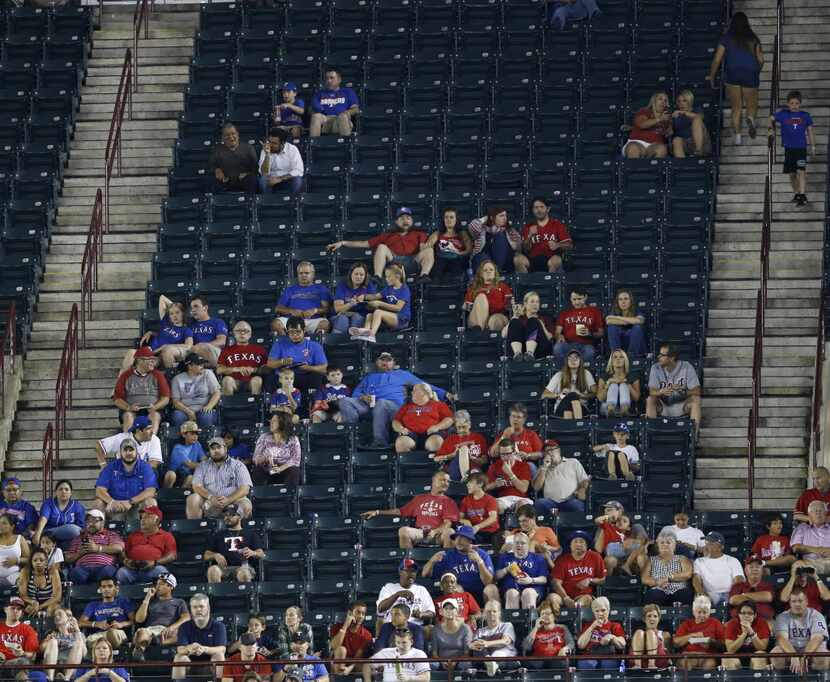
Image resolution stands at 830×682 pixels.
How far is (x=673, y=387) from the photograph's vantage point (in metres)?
28.3

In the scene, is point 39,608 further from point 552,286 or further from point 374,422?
point 552,286

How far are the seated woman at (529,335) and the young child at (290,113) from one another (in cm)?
515

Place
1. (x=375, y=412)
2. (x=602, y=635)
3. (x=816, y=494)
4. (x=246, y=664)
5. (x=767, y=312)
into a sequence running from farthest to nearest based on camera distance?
(x=767, y=312)
(x=375, y=412)
(x=816, y=494)
(x=602, y=635)
(x=246, y=664)

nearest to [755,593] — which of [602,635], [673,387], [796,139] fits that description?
[602,635]

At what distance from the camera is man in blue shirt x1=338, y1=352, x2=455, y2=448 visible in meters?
28.2

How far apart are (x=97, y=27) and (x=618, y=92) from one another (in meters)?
7.77

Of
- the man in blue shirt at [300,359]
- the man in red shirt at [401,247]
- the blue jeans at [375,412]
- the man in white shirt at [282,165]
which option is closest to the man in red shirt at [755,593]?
the blue jeans at [375,412]

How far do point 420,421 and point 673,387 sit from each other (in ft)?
9.31

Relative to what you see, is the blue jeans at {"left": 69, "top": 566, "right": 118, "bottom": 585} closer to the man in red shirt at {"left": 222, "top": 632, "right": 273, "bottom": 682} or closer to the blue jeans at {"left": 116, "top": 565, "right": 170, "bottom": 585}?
the blue jeans at {"left": 116, "top": 565, "right": 170, "bottom": 585}

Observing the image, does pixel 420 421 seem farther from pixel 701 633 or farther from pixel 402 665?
pixel 701 633

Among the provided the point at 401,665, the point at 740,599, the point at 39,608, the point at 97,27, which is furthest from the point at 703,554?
the point at 97,27

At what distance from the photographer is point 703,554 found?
26.1 metres

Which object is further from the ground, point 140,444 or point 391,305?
point 391,305

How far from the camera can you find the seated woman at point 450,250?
100ft
